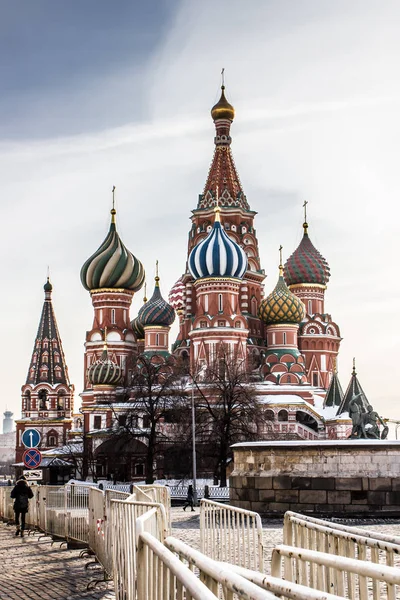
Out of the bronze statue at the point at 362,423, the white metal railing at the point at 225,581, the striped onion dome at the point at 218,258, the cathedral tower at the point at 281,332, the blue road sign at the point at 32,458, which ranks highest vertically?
the striped onion dome at the point at 218,258

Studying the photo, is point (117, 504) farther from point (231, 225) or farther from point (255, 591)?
point (231, 225)

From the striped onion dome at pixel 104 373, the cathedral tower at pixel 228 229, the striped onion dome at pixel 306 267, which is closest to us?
the striped onion dome at pixel 104 373

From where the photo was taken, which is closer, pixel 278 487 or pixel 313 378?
pixel 278 487

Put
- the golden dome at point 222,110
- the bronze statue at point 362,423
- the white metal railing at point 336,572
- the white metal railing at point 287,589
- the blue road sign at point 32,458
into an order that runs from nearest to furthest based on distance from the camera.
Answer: the white metal railing at point 287,589 → the white metal railing at point 336,572 → the blue road sign at point 32,458 → the bronze statue at point 362,423 → the golden dome at point 222,110

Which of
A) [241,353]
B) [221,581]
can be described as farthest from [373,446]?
[241,353]

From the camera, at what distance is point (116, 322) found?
64938 mm

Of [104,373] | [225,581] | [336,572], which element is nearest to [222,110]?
[104,373]

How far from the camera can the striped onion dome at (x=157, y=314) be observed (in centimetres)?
6462

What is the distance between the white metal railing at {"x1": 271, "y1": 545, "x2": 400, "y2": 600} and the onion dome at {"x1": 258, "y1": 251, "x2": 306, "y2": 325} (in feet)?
180

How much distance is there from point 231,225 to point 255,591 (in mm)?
60126

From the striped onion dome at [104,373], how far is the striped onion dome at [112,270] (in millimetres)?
6862

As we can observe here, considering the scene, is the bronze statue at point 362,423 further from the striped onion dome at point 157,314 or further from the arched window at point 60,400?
the arched window at point 60,400

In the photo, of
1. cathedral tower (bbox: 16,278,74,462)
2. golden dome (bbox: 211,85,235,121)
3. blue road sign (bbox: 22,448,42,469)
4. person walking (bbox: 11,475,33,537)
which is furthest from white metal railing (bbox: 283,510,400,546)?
cathedral tower (bbox: 16,278,74,462)

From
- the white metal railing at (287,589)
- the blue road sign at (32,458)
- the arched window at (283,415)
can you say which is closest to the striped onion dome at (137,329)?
the arched window at (283,415)
